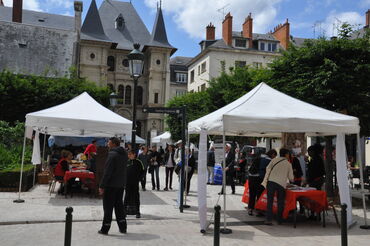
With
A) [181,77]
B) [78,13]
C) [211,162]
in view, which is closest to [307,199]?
[211,162]

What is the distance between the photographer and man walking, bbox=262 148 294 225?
8.96 meters

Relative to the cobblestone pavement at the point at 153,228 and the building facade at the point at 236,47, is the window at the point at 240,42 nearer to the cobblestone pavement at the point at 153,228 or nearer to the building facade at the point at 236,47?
the building facade at the point at 236,47

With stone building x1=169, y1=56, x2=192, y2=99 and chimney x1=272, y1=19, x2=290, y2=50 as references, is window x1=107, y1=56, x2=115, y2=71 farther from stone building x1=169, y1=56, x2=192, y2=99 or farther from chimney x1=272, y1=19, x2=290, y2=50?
chimney x1=272, y1=19, x2=290, y2=50

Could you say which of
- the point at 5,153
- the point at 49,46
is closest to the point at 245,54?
the point at 49,46

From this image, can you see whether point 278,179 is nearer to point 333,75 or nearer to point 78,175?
point 333,75

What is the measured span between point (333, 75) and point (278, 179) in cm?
504

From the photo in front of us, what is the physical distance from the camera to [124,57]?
56.4 metres

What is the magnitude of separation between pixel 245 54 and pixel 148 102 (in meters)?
14.4

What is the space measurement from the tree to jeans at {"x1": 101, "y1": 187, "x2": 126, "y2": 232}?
24.2ft

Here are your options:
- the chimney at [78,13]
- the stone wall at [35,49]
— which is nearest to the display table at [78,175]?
the stone wall at [35,49]

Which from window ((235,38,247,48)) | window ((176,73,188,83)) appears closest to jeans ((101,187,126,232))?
window ((235,38,247,48))

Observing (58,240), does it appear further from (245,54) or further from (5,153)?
(245,54)

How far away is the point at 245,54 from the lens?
51219 mm

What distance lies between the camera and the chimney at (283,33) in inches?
1974
